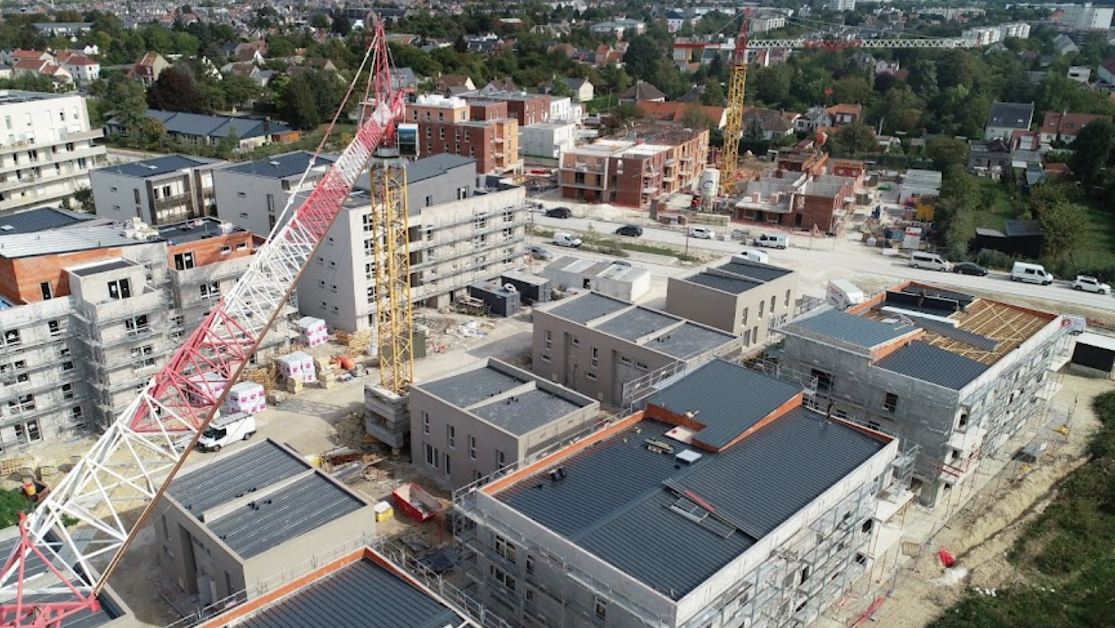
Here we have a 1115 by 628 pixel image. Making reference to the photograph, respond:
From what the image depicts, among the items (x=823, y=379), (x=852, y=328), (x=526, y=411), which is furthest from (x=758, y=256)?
(x=526, y=411)

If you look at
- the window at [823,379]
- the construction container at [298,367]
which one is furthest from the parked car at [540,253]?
the window at [823,379]

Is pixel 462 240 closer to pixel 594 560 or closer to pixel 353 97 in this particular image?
pixel 594 560

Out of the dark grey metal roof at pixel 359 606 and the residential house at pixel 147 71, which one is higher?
the residential house at pixel 147 71

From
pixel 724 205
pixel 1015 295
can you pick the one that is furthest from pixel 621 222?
pixel 1015 295

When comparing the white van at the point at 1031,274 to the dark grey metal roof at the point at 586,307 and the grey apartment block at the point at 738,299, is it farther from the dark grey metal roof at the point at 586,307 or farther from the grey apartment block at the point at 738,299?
the dark grey metal roof at the point at 586,307

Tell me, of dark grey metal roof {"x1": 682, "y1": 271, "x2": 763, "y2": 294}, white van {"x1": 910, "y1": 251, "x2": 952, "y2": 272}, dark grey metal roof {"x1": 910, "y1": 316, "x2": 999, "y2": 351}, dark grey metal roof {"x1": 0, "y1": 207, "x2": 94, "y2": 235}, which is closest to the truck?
dark grey metal roof {"x1": 682, "y1": 271, "x2": 763, "y2": 294}

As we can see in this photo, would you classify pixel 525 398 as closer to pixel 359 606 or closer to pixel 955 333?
pixel 359 606

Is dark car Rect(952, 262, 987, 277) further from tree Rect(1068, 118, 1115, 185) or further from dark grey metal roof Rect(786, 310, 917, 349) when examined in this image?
tree Rect(1068, 118, 1115, 185)
